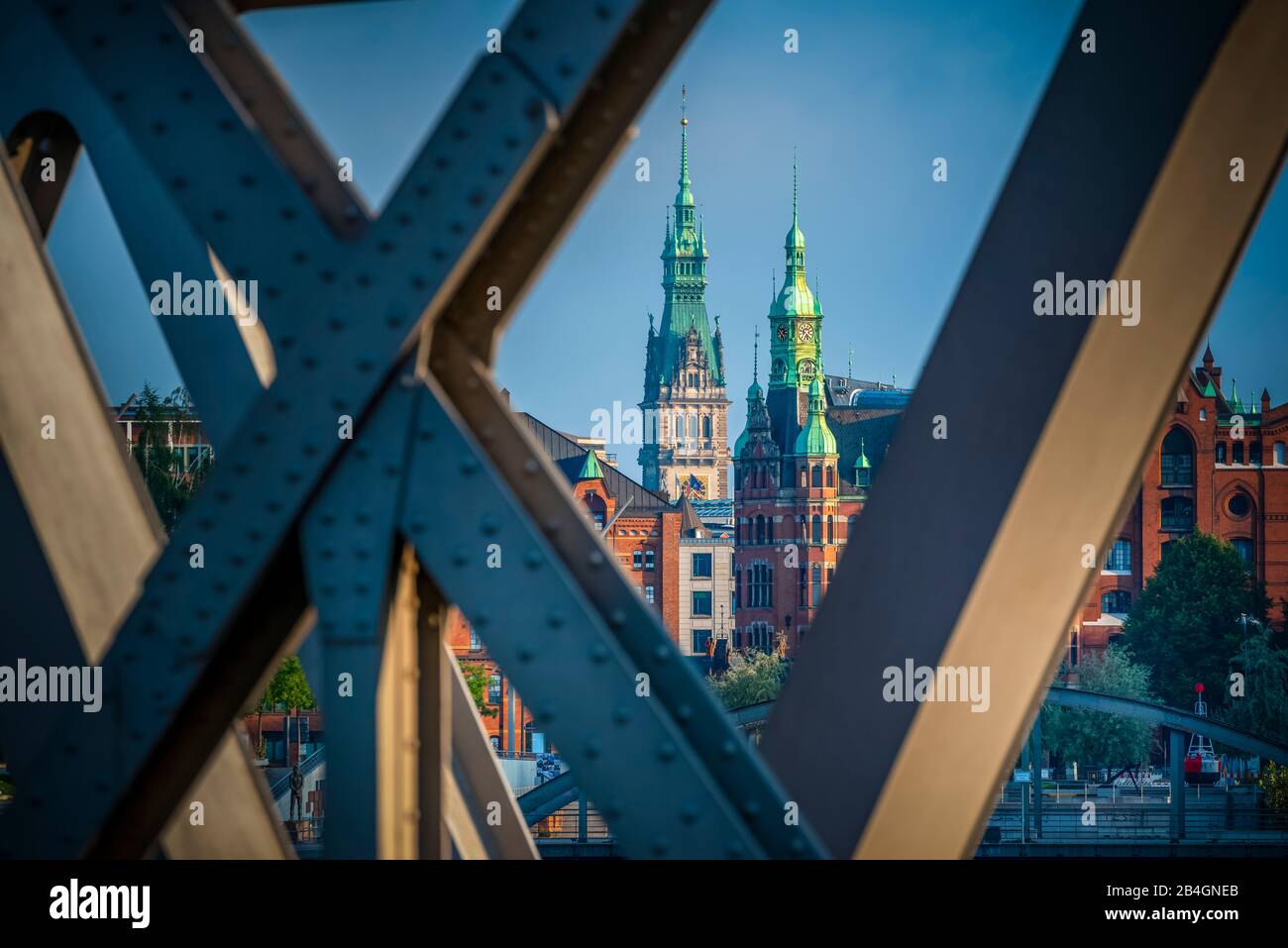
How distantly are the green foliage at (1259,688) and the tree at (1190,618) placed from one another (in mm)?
1237

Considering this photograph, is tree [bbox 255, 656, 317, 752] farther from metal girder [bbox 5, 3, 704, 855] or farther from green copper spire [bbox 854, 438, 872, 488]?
green copper spire [bbox 854, 438, 872, 488]

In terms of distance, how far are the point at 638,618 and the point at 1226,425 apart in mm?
84722

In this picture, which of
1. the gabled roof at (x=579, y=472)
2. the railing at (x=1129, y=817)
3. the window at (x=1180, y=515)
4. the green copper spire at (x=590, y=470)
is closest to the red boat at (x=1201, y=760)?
the railing at (x=1129, y=817)

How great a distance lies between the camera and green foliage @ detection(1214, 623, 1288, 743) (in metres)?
68.6

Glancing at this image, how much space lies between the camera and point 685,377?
5664 inches

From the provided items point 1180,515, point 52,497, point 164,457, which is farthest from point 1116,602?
point 52,497

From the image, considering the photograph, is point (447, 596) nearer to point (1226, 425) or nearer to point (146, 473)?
point (146, 473)

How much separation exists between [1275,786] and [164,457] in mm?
40942

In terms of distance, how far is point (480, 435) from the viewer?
2166mm

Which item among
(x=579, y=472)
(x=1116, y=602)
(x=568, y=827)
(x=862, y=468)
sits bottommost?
(x=568, y=827)

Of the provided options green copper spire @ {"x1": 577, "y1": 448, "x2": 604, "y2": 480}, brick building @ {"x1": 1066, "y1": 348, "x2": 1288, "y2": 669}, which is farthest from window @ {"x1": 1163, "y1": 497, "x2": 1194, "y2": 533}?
green copper spire @ {"x1": 577, "y1": 448, "x2": 604, "y2": 480}

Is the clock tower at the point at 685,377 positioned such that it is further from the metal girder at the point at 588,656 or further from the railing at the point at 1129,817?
the metal girder at the point at 588,656

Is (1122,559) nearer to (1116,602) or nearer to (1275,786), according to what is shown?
(1116,602)
